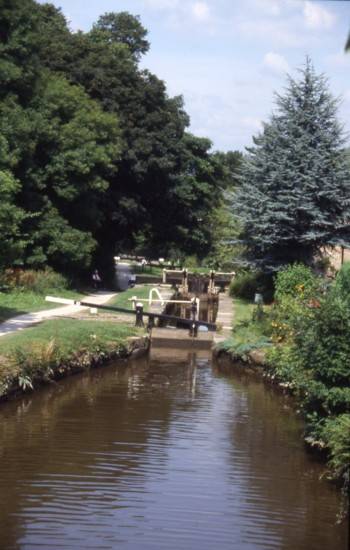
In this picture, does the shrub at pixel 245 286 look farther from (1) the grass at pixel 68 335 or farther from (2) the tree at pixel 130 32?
(2) the tree at pixel 130 32

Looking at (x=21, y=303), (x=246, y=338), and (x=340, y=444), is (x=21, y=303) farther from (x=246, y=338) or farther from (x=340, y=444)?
(x=340, y=444)

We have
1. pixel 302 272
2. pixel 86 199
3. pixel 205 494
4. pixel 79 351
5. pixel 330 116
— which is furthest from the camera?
pixel 86 199

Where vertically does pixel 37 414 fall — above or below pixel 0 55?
below

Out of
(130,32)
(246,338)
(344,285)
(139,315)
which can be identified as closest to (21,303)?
(139,315)

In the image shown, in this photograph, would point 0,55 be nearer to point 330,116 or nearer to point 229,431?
point 330,116

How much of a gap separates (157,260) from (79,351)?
66671mm

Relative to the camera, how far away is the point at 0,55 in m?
32.3

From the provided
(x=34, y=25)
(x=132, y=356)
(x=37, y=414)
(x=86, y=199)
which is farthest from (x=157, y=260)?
(x=37, y=414)

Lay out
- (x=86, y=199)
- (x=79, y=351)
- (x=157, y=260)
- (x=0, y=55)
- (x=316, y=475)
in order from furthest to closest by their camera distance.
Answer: (x=157, y=260) < (x=86, y=199) < (x=0, y=55) < (x=79, y=351) < (x=316, y=475)

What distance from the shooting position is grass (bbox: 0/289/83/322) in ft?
87.8

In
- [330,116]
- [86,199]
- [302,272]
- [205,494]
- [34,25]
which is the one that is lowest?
[205,494]

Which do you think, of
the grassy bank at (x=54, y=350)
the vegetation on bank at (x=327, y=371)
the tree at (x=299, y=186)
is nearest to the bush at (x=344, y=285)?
the vegetation on bank at (x=327, y=371)

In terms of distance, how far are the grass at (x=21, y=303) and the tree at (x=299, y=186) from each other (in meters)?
7.96

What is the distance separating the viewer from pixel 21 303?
29.4 metres
